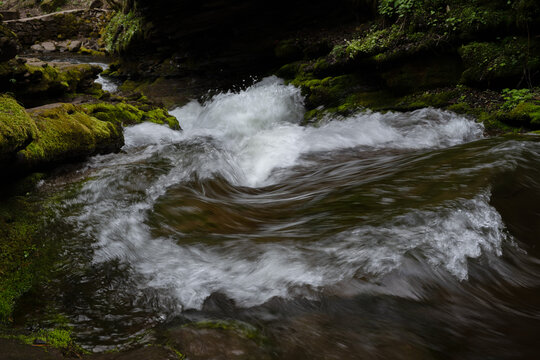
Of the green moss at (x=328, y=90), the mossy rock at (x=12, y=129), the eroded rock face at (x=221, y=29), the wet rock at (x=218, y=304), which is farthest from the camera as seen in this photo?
the eroded rock face at (x=221, y=29)

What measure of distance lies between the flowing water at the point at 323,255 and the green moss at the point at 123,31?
35.0ft

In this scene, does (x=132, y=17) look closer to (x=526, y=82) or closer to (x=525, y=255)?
(x=526, y=82)

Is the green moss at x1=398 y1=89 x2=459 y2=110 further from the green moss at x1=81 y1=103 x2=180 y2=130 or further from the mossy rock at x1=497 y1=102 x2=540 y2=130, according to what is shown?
the green moss at x1=81 y1=103 x2=180 y2=130

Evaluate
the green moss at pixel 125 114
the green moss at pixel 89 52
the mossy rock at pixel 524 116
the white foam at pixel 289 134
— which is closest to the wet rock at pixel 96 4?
the green moss at pixel 89 52

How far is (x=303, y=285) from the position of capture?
8.35 feet

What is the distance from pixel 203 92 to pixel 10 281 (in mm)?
11613

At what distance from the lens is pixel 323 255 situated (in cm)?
288

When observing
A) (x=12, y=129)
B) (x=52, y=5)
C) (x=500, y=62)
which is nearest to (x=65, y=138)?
(x=12, y=129)

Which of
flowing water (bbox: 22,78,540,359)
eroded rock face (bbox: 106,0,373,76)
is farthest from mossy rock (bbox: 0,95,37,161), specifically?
eroded rock face (bbox: 106,0,373,76)

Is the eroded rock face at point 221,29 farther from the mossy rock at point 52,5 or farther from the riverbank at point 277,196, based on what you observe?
the mossy rock at point 52,5

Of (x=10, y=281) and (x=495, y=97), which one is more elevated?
(x=495, y=97)

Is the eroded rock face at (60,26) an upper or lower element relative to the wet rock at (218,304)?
upper

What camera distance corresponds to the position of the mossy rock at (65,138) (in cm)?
403

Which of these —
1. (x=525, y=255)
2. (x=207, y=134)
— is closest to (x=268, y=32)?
(x=207, y=134)
